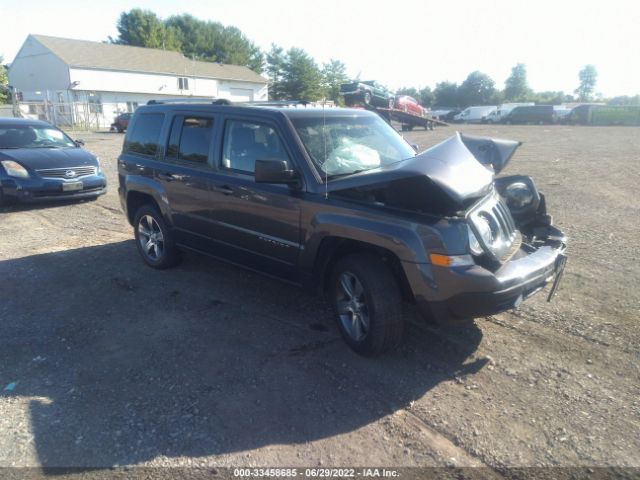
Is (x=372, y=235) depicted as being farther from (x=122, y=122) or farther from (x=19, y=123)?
(x=122, y=122)

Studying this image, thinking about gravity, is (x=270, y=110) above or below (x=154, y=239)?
above

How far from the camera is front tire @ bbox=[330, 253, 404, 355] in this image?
142 inches

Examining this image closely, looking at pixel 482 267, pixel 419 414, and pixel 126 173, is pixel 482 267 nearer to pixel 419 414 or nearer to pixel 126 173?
pixel 419 414

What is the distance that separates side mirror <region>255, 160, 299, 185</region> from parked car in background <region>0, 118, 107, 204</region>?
22.5 ft

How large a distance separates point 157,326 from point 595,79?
113 meters

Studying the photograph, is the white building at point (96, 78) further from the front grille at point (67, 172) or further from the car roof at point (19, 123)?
the front grille at point (67, 172)

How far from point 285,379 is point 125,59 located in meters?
49.7

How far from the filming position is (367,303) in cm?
369

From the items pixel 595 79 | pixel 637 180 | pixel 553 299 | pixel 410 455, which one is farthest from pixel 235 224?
pixel 595 79

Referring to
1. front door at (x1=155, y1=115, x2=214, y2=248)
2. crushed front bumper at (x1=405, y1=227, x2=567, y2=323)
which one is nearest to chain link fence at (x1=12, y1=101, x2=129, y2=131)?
front door at (x1=155, y1=115, x2=214, y2=248)

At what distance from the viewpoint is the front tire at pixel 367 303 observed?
3617 mm

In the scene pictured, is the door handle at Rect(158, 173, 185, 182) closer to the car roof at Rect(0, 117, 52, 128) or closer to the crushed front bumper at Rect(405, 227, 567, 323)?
the crushed front bumper at Rect(405, 227, 567, 323)

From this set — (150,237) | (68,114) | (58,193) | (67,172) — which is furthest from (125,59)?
(150,237)

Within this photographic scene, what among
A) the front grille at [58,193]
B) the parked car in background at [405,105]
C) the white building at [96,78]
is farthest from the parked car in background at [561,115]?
the front grille at [58,193]
